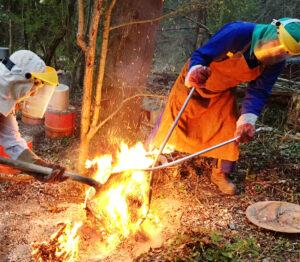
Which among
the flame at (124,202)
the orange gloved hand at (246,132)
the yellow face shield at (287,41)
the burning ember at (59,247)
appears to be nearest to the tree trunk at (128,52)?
the flame at (124,202)

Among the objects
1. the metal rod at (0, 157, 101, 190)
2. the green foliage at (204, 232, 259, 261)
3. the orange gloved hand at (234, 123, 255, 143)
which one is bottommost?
the green foliage at (204, 232, 259, 261)

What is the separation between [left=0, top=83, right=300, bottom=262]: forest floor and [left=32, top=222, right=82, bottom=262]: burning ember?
0.29 feet

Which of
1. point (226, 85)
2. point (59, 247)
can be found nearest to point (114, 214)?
point (59, 247)

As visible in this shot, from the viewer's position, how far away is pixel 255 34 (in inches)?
117

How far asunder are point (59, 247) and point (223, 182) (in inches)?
89.2

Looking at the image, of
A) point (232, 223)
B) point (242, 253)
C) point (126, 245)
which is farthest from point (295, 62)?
point (126, 245)

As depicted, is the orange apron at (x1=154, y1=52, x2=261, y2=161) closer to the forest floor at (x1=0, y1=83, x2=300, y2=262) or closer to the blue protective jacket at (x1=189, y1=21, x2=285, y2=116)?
the blue protective jacket at (x1=189, y1=21, x2=285, y2=116)

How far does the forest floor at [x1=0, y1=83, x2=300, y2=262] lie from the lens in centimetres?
281

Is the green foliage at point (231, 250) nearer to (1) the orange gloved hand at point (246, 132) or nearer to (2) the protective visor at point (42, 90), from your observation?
(1) the orange gloved hand at point (246, 132)

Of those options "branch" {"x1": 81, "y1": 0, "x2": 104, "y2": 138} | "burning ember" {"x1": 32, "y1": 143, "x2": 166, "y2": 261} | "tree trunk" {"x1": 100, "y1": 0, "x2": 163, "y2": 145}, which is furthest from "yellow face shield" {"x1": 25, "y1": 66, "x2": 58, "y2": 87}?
"tree trunk" {"x1": 100, "y1": 0, "x2": 163, "y2": 145}

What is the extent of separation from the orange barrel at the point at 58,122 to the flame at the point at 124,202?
153cm

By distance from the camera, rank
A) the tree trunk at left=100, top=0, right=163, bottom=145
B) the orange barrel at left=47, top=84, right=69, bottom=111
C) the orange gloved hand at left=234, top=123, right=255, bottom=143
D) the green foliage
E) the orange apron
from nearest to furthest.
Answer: the green foliage
the orange gloved hand at left=234, top=123, right=255, bottom=143
the orange apron
the tree trunk at left=100, top=0, right=163, bottom=145
the orange barrel at left=47, top=84, right=69, bottom=111

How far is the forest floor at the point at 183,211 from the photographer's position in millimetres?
2809

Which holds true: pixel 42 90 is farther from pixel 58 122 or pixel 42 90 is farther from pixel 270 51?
pixel 58 122
